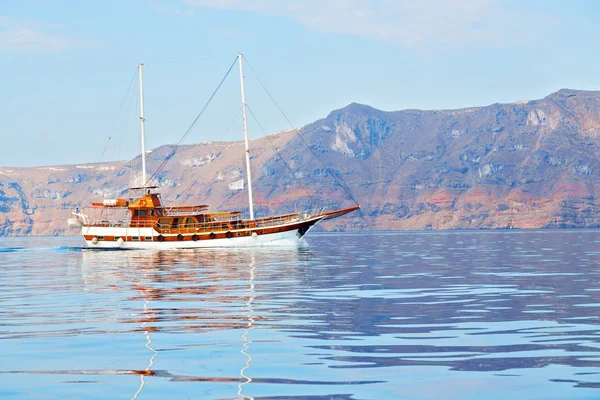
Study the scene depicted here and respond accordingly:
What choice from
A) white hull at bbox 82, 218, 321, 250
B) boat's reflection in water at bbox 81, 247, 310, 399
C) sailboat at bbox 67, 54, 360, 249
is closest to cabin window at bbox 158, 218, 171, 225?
sailboat at bbox 67, 54, 360, 249

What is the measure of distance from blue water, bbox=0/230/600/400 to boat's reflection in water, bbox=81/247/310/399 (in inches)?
3.9

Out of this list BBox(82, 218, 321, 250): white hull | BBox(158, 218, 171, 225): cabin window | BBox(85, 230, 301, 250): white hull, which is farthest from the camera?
BBox(158, 218, 171, 225): cabin window

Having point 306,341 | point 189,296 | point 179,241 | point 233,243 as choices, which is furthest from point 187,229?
point 306,341

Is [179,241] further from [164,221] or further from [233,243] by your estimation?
[233,243]

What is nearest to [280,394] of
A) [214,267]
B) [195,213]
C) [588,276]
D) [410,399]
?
[410,399]

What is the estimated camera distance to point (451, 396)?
16.3 m

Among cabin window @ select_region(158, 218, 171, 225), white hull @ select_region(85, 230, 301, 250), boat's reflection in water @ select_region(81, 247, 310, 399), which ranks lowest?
white hull @ select_region(85, 230, 301, 250)

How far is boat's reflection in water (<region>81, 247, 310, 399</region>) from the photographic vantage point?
23031mm

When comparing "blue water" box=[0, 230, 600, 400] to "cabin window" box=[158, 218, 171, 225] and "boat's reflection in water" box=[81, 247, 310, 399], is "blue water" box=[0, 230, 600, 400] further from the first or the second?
"cabin window" box=[158, 218, 171, 225]

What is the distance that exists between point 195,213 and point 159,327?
93.4 m

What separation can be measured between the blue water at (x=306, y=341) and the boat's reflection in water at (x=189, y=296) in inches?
3.9

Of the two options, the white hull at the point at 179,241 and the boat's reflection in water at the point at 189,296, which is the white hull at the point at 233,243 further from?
the boat's reflection in water at the point at 189,296

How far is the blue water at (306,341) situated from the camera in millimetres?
17219

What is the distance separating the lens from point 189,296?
39.0 metres
